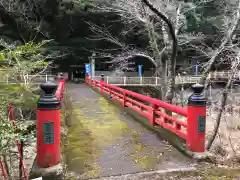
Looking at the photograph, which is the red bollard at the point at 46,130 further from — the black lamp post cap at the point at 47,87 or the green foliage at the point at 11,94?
the green foliage at the point at 11,94

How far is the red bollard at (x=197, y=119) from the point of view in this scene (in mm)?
3979

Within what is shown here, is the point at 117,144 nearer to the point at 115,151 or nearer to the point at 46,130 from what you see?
the point at 115,151

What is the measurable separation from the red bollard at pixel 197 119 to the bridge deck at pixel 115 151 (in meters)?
0.31

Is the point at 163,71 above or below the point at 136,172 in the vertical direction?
above

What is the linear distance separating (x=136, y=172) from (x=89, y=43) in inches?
1004

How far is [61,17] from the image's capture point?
26234 mm

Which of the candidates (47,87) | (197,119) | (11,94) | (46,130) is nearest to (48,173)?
(46,130)

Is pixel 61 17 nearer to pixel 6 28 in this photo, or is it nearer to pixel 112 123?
pixel 6 28

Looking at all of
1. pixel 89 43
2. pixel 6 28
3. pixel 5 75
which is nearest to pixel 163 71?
pixel 5 75

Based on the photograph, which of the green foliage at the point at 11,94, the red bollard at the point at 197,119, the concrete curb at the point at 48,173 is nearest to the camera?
the green foliage at the point at 11,94

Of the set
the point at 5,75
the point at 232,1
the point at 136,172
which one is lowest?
the point at 136,172

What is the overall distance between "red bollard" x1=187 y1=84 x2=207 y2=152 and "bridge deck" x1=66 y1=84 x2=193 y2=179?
0.31 metres

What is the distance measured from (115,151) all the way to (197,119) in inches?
60.4

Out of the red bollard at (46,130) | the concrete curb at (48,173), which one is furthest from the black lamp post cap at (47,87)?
the concrete curb at (48,173)
